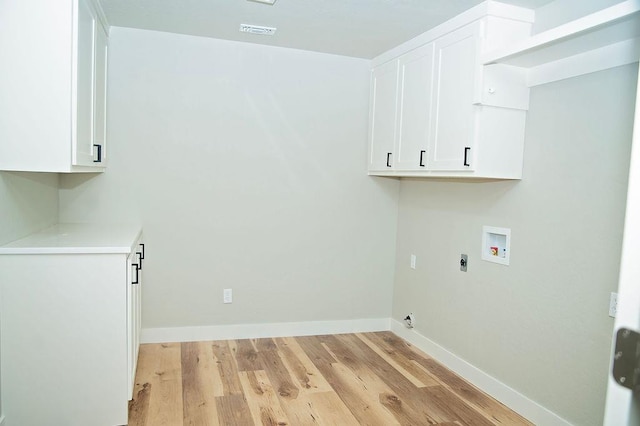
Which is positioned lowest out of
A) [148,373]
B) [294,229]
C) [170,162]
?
[148,373]

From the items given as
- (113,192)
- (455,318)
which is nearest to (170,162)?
(113,192)

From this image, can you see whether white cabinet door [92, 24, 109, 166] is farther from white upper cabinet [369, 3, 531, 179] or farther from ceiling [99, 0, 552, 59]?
white upper cabinet [369, 3, 531, 179]

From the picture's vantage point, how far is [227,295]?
3949 millimetres

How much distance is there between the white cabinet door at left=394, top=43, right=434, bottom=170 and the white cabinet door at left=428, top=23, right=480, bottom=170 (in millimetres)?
87

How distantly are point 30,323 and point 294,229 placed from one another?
2.13 meters

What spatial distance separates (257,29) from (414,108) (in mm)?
1264

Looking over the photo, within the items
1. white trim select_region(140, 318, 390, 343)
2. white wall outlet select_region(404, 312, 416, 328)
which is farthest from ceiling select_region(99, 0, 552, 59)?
white trim select_region(140, 318, 390, 343)

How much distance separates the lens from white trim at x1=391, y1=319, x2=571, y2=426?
8.85 ft

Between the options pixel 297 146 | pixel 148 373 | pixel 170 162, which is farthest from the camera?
pixel 297 146

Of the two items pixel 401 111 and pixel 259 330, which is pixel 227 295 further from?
pixel 401 111

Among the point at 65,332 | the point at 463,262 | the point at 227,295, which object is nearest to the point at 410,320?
the point at 463,262

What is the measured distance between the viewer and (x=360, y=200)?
4.25 meters

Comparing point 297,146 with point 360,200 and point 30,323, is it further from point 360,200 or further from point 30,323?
point 30,323

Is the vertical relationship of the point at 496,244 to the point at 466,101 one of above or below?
below
